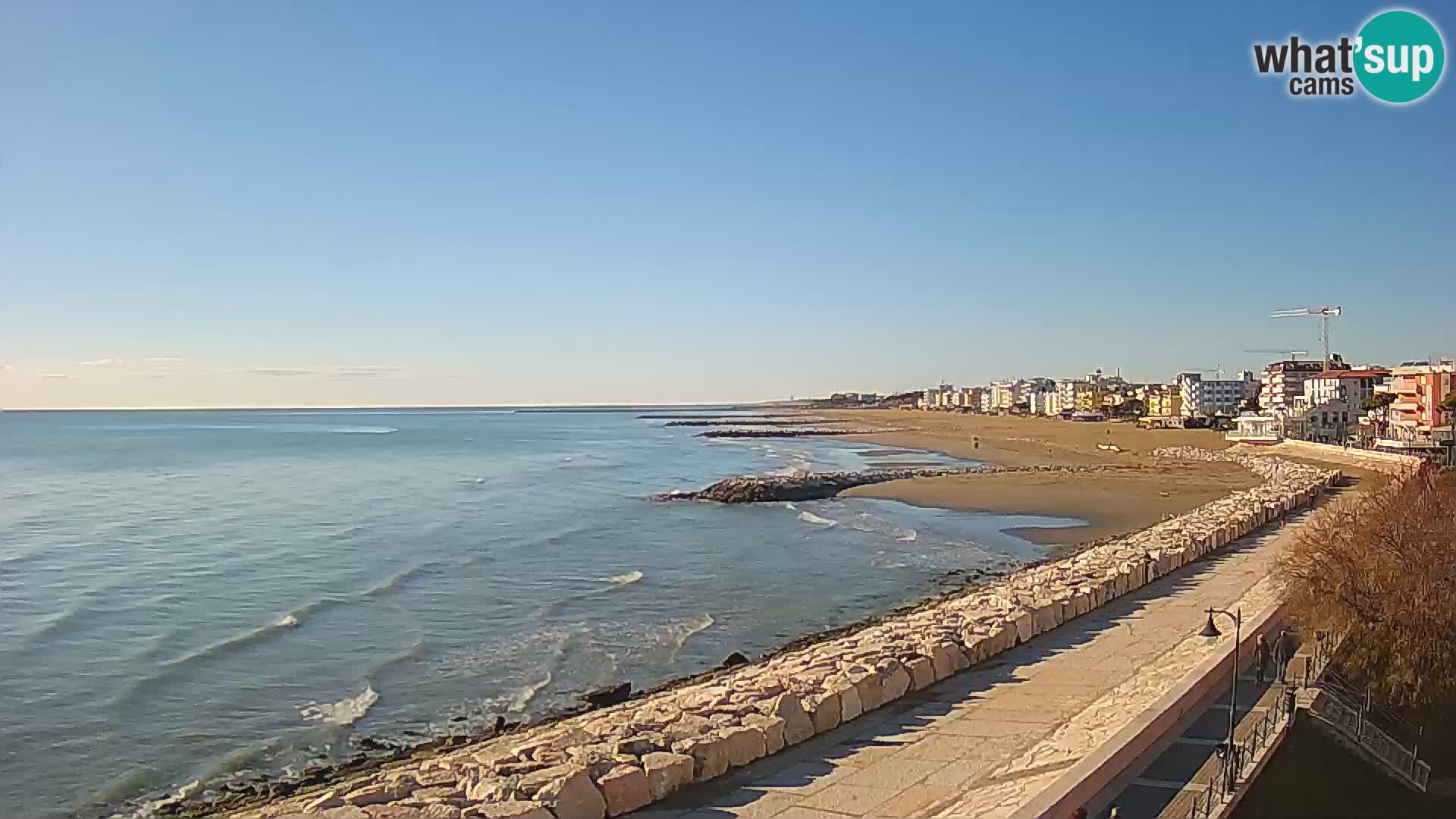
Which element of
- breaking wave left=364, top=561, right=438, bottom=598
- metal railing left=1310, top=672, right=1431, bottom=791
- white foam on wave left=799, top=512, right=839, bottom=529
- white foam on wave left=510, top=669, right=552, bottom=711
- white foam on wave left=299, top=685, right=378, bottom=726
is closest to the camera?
metal railing left=1310, top=672, right=1431, bottom=791

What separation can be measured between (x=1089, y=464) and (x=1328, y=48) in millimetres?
46914

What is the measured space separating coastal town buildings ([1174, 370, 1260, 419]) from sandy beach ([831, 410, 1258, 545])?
46555 mm

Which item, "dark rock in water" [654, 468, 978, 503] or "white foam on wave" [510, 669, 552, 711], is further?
"dark rock in water" [654, 468, 978, 503]

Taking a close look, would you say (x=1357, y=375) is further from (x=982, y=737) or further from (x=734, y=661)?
(x=982, y=737)

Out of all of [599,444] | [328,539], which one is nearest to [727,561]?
[328,539]

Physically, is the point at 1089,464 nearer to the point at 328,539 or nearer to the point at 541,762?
the point at 328,539

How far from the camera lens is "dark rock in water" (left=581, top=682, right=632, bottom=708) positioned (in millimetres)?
16188

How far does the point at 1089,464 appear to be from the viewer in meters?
61.6

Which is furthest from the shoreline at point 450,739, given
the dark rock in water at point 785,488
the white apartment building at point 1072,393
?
the white apartment building at point 1072,393

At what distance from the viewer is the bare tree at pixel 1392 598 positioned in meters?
14.7

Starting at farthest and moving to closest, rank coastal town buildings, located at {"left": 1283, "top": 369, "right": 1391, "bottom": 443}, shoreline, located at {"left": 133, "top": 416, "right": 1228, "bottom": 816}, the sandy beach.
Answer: coastal town buildings, located at {"left": 1283, "top": 369, "right": 1391, "bottom": 443}, the sandy beach, shoreline, located at {"left": 133, "top": 416, "right": 1228, "bottom": 816}

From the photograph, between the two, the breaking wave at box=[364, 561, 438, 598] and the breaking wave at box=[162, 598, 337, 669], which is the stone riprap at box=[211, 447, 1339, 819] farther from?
the breaking wave at box=[364, 561, 438, 598]

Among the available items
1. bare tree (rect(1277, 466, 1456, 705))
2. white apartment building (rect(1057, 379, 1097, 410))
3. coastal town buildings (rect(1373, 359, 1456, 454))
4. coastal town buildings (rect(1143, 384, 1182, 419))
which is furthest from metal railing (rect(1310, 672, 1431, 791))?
white apartment building (rect(1057, 379, 1097, 410))

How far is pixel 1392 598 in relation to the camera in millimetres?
15016
